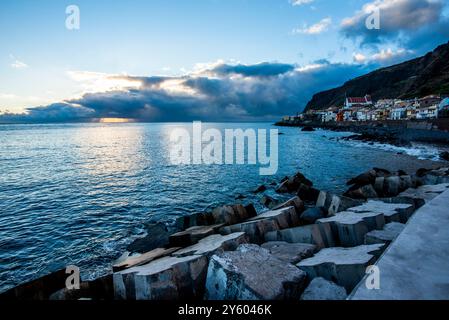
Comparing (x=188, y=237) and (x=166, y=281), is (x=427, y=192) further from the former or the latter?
(x=166, y=281)

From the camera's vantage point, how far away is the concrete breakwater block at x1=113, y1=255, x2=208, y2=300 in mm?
4855

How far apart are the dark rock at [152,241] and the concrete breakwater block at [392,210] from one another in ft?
23.1

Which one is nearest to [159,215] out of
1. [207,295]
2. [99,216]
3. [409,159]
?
→ [99,216]

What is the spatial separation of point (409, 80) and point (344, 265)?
19538cm

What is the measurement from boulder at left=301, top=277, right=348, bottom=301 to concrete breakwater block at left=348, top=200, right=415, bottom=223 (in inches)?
177

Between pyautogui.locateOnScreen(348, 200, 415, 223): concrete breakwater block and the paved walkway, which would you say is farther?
pyautogui.locateOnScreen(348, 200, 415, 223): concrete breakwater block

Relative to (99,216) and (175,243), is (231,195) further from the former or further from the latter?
(175,243)

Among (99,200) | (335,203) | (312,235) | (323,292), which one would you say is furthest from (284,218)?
(99,200)

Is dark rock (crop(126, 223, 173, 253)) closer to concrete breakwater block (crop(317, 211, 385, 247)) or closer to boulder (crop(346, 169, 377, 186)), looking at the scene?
concrete breakwater block (crop(317, 211, 385, 247))

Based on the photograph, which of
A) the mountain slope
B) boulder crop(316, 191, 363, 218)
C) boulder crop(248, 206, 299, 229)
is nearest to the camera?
boulder crop(248, 206, 299, 229)

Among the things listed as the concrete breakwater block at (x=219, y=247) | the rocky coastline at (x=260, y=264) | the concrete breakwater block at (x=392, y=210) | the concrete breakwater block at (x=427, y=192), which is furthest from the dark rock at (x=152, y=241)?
the concrete breakwater block at (x=427, y=192)

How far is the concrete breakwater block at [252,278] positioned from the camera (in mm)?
4270

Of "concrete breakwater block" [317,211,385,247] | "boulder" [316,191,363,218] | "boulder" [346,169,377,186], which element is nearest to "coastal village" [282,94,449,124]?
"boulder" [346,169,377,186]

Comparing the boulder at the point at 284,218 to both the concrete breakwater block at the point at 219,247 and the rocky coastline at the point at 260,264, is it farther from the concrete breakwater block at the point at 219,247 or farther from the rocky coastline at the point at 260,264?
the concrete breakwater block at the point at 219,247
